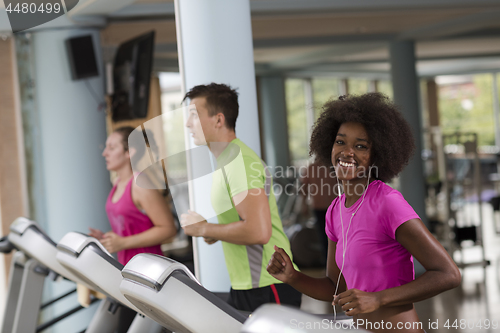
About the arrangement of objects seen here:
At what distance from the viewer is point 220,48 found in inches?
86.0

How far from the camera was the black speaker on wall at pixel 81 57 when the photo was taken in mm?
3906

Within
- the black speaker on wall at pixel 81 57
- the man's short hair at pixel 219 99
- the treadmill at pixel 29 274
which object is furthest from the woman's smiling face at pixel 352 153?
the black speaker on wall at pixel 81 57

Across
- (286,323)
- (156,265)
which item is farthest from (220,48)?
(286,323)

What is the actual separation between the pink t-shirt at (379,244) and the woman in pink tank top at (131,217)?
1.24 metres

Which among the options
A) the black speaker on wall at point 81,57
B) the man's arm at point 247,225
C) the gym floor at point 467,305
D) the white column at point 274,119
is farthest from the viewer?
the white column at point 274,119

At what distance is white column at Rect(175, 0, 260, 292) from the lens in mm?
2178

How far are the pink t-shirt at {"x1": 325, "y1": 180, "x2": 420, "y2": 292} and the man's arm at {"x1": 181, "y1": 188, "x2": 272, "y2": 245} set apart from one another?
41 centimetres

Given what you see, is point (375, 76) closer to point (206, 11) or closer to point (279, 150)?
point (279, 150)

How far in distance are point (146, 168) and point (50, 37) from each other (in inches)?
97.8

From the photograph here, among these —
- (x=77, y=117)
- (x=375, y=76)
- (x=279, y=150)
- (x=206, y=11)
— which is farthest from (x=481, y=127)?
(x=206, y=11)

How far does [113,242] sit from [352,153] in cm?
133

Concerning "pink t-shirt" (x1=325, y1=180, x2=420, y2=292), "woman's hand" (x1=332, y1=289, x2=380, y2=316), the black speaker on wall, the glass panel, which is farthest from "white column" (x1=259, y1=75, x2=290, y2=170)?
"woman's hand" (x1=332, y1=289, x2=380, y2=316)

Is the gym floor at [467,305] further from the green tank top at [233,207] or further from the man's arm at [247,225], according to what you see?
the man's arm at [247,225]

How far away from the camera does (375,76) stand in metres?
11.6
